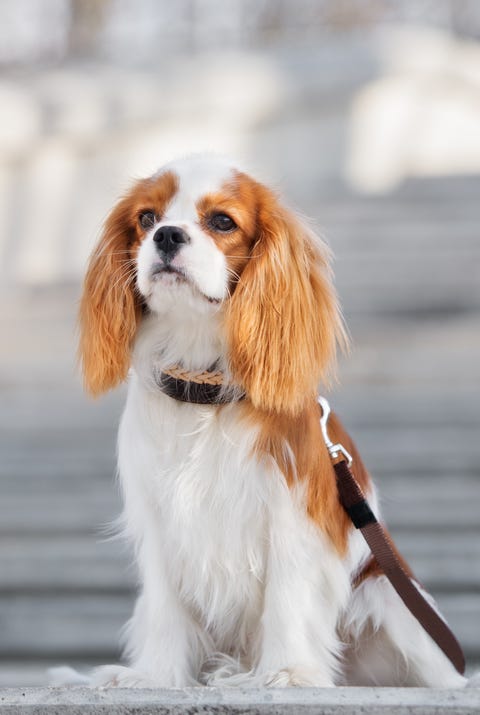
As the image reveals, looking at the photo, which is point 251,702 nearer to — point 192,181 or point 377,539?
point 377,539

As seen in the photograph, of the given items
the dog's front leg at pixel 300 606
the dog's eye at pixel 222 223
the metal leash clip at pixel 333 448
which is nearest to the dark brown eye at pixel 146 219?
the dog's eye at pixel 222 223

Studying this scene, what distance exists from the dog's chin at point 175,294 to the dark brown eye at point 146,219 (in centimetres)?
16

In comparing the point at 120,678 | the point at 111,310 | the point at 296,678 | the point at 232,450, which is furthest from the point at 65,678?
the point at 111,310

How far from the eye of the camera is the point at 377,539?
199 cm

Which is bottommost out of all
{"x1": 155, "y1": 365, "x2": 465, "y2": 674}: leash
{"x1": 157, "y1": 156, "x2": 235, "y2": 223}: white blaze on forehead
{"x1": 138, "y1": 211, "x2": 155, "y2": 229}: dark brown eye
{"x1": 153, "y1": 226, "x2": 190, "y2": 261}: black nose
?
{"x1": 155, "y1": 365, "x2": 465, "y2": 674}: leash

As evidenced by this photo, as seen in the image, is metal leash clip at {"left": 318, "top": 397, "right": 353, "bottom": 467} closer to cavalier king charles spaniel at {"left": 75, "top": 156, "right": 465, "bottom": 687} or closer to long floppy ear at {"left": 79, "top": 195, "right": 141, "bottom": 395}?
cavalier king charles spaniel at {"left": 75, "top": 156, "right": 465, "bottom": 687}

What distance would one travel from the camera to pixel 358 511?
1.98 metres

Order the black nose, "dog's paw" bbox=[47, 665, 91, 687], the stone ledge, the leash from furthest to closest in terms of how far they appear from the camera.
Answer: "dog's paw" bbox=[47, 665, 91, 687], the leash, the black nose, the stone ledge

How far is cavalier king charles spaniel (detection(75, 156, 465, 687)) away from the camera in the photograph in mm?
1884

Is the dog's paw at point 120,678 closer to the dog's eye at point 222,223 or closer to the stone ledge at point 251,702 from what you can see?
the stone ledge at point 251,702

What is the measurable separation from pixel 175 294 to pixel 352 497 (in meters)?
0.54

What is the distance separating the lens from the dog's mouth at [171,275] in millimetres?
1854

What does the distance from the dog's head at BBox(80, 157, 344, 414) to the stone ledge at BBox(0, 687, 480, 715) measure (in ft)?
1.77

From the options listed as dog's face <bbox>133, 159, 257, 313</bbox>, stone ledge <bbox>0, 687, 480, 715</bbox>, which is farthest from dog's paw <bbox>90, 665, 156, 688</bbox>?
dog's face <bbox>133, 159, 257, 313</bbox>
